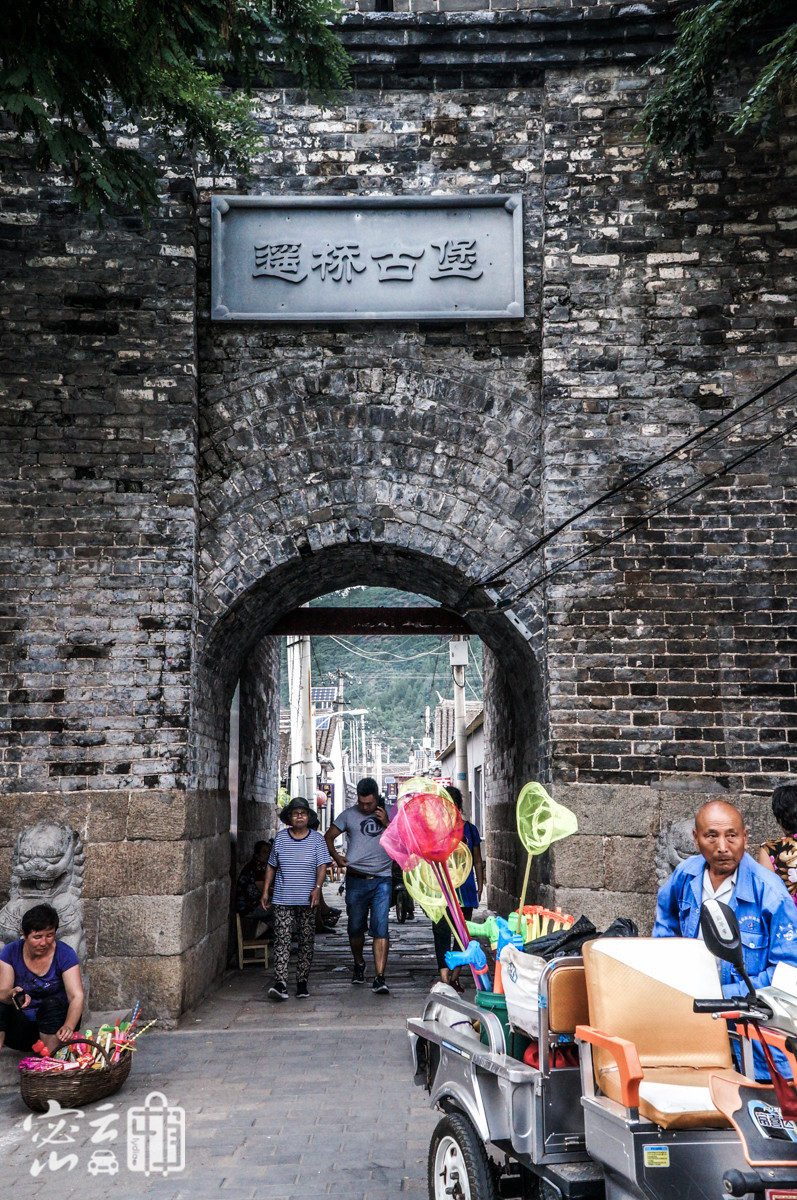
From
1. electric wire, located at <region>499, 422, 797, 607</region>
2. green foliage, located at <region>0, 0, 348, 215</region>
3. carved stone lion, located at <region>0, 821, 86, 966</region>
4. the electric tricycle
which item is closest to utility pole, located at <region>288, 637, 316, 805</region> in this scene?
electric wire, located at <region>499, 422, 797, 607</region>

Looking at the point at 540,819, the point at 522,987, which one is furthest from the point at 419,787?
the point at 522,987

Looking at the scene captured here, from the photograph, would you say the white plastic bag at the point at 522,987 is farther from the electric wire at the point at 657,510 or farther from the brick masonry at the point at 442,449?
the electric wire at the point at 657,510

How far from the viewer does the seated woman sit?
5078 mm

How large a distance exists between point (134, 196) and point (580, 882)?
548 centimetres

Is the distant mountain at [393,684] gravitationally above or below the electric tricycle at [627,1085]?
above

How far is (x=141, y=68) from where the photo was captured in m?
5.53

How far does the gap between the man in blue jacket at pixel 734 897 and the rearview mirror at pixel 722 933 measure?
714 millimetres

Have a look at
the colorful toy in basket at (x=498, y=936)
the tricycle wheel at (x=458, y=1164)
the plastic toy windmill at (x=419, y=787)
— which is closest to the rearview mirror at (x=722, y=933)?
the colorful toy in basket at (x=498, y=936)

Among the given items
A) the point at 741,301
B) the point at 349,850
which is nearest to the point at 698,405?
the point at 741,301

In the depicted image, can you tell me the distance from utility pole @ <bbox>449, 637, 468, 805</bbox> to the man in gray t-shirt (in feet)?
27.3

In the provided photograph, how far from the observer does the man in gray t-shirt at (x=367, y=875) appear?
767cm

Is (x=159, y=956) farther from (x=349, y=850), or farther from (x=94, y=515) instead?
(x=94, y=515)

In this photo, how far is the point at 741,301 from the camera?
24.1 feet

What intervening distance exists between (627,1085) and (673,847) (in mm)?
4105
